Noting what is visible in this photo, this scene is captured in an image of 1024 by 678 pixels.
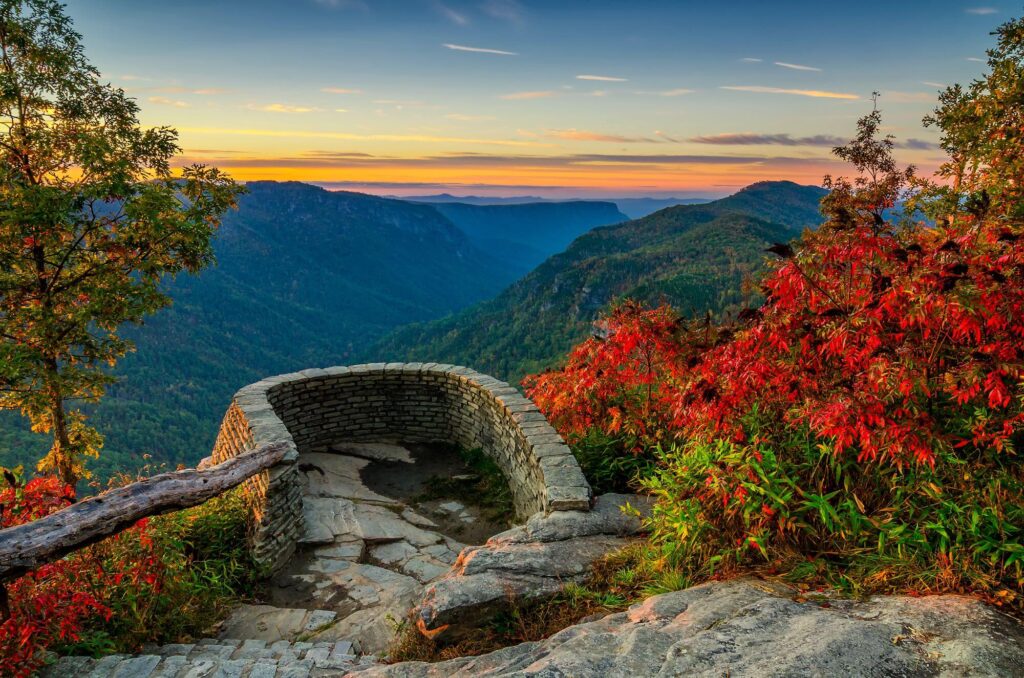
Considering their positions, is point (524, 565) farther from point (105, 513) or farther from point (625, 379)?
point (105, 513)

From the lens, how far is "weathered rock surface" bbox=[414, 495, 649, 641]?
3.63m

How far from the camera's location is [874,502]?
11.0 feet

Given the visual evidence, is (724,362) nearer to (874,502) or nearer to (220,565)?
(874,502)

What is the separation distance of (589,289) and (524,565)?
314 feet

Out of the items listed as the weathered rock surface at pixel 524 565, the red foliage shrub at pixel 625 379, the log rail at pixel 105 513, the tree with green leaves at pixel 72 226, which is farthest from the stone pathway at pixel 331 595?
the tree with green leaves at pixel 72 226

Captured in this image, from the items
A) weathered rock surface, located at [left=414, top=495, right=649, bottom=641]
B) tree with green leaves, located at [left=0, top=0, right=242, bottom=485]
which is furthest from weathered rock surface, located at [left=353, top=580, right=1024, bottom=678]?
tree with green leaves, located at [left=0, top=0, right=242, bottom=485]

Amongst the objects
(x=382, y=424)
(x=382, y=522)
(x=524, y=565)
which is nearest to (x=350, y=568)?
(x=382, y=522)

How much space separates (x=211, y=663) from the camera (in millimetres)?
→ 3613

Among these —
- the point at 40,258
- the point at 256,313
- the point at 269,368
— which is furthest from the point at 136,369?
the point at 40,258

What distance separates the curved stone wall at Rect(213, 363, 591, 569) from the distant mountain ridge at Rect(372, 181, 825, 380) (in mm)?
46786

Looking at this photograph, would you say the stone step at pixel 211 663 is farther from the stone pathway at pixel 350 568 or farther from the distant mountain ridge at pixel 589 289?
the distant mountain ridge at pixel 589 289

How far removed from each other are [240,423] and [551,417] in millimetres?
4246

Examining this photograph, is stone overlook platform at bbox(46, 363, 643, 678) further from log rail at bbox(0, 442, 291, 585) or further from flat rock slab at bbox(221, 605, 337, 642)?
log rail at bbox(0, 442, 291, 585)

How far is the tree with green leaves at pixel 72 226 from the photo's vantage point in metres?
8.48
